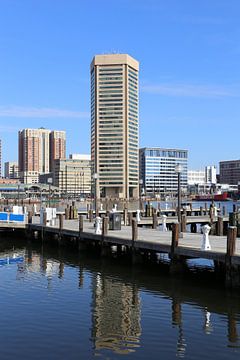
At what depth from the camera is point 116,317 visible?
17.7 metres

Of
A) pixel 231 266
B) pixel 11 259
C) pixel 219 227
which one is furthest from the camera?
pixel 219 227

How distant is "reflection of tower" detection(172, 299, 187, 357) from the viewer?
46.0 ft

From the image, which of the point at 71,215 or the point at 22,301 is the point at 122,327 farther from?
the point at 71,215

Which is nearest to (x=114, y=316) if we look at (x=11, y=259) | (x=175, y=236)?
(x=175, y=236)

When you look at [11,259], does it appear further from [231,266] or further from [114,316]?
[231,266]

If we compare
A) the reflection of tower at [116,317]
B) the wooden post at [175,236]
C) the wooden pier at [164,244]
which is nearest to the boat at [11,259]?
the wooden pier at [164,244]

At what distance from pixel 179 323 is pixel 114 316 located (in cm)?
253

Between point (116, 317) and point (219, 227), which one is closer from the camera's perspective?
point (116, 317)

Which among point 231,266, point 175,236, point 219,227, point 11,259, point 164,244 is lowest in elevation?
point 11,259

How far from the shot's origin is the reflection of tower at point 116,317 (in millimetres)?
14739

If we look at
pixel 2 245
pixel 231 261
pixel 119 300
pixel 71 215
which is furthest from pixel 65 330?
pixel 71 215

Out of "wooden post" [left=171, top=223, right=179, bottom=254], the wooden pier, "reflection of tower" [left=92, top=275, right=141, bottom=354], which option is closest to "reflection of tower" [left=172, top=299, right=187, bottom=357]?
"reflection of tower" [left=92, top=275, right=141, bottom=354]

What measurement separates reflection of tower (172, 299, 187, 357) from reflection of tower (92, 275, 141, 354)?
129 centimetres

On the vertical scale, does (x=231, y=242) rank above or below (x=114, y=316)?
above
